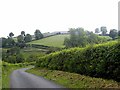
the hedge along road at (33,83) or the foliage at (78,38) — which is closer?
the hedge along road at (33,83)

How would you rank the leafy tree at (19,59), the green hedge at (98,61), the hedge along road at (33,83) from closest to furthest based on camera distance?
the green hedge at (98,61), the hedge along road at (33,83), the leafy tree at (19,59)

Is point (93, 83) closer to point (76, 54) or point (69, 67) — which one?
point (76, 54)

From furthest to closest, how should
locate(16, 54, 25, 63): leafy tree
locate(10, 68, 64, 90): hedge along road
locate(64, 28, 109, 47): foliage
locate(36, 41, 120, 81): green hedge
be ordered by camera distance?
1. locate(16, 54, 25, 63): leafy tree
2. locate(64, 28, 109, 47): foliage
3. locate(10, 68, 64, 90): hedge along road
4. locate(36, 41, 120, 81): green hedge

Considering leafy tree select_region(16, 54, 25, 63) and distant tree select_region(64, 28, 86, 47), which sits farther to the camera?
leafy tree select_region(16, 54, 25, 63)

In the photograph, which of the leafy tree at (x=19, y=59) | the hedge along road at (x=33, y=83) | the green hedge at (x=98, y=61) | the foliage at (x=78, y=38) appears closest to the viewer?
the green hedge at (x=98, y=61)

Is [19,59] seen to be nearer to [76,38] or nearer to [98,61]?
[76,38]

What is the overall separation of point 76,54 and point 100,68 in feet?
24.6

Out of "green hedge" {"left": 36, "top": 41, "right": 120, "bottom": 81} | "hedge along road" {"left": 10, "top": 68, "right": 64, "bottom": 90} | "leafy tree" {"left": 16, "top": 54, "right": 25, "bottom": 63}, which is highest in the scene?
"green hedge" {"left": 36, "top": 41, "right": 120, "bottom": 81}

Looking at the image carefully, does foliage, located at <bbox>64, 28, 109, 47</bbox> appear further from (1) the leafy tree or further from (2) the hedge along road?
(2) the hedge along road

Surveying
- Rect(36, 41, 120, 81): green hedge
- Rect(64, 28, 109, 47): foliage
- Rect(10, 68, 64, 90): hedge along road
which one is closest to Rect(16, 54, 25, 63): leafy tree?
Rect(64, 28, 109, 47): foliage

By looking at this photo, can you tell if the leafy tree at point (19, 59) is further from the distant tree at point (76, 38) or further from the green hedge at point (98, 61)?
the green hedge at point (98, 61)

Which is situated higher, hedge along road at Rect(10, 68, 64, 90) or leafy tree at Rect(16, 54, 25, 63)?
hedge along road at Rect(10, 68, 64, 90)

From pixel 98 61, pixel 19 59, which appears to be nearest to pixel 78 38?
pixel 19 59

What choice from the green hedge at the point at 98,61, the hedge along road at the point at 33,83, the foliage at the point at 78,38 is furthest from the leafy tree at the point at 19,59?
the hedge along road at the point at 33,83
